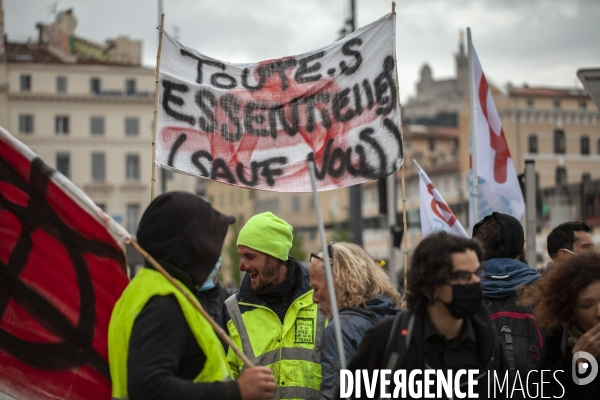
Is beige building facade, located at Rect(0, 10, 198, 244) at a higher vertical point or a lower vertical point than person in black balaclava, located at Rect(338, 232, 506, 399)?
higher

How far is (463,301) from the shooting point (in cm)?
382

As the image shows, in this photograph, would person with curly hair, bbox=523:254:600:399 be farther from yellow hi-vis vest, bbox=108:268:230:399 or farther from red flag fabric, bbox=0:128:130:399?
red flag fabric, bbox=0:128:130:399

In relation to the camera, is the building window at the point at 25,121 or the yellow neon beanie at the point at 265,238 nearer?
the yellow neon beanie at the point at 265,238

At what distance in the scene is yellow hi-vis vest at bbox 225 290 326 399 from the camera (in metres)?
5.20

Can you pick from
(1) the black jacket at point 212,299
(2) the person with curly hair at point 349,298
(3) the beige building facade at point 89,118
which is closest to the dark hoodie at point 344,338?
(2) the person with curly hair at point 349,298

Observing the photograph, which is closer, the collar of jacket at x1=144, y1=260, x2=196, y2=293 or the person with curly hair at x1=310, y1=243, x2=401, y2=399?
the collar of jacket at x1=144, y1=260, x2=196, y2=293

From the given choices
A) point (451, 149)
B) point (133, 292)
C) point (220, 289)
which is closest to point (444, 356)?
point (133, 292)

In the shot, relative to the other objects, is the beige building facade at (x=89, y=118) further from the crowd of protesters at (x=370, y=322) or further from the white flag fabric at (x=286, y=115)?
the crowd of protesters at (x=370, y=322)

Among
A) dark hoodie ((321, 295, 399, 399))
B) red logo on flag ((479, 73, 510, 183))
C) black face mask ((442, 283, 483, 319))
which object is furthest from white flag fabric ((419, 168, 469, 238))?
black face mask ((442, 283, 483, 319))

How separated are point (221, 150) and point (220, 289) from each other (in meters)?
1.87

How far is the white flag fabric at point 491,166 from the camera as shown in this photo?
27.9ft

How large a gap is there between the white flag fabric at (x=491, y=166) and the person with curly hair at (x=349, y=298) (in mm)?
3365

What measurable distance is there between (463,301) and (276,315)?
1.81 m

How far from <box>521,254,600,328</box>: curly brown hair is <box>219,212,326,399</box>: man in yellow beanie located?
1385mm
